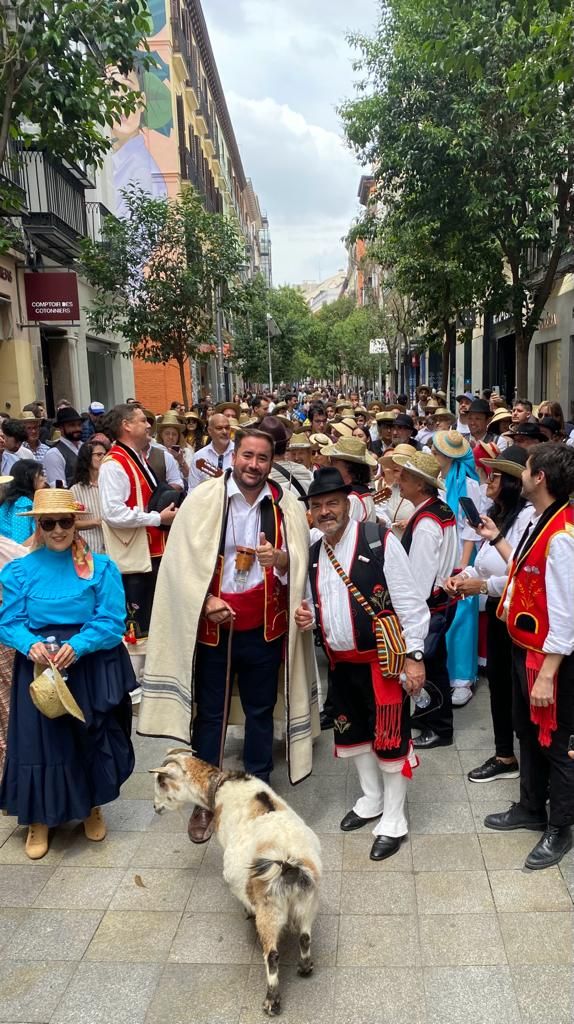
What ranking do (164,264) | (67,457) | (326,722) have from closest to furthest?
(326,722) < (67,457) < (164,264)

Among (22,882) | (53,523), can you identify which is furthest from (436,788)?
(53,523)

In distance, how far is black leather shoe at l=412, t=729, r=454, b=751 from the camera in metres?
4.79

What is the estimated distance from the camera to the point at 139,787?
4465 millimetres

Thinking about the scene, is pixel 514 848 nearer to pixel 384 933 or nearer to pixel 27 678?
pixel 384 933

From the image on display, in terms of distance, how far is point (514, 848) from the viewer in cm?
366

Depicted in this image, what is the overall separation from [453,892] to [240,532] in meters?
1.92

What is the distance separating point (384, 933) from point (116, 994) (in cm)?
108

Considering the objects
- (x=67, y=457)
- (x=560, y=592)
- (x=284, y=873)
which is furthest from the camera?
(x=67, y=457)

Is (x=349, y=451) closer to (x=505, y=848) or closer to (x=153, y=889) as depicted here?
(x=505, y=848)

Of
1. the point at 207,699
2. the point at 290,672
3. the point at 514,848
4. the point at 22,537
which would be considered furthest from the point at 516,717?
the point at 22,537

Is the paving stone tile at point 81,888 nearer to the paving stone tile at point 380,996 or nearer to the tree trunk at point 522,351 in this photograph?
the paving stone tile at point 380,996

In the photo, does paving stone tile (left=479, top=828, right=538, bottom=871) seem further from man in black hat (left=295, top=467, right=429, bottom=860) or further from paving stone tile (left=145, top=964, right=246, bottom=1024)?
paving stone tile (left=145, top=964, right=246, bottom=1024)

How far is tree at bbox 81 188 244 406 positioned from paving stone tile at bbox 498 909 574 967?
44.8ft

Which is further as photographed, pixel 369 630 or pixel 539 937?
pixel 369 630
